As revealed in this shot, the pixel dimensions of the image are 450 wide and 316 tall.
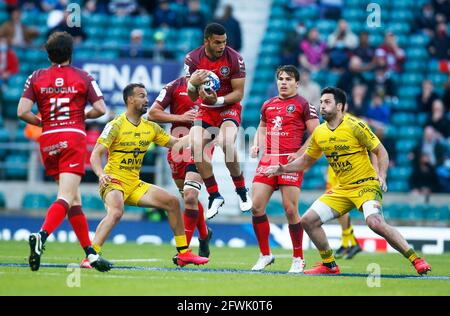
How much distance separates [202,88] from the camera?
13047mm

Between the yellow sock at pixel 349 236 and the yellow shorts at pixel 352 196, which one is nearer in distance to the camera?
the yellow shorts at pixel 352 196

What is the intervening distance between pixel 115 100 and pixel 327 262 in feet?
33.6

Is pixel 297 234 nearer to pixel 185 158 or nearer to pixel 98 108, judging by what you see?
pixel 185 158

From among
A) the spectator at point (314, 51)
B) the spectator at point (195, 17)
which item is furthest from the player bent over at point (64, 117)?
the spectator at point (195, 17)

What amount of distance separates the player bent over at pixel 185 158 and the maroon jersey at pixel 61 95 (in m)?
2.01

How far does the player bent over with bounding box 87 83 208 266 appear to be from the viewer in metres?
13.1

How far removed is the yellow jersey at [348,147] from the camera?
41.9 ft

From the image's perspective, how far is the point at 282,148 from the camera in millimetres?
13656

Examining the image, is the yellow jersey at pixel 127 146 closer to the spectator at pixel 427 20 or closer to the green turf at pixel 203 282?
the green turf at pixel 203 282

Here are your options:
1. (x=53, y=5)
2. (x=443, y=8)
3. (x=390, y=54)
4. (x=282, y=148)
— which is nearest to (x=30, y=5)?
(x=53, y=5)

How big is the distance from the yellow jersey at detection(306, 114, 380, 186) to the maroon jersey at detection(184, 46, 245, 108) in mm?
1355

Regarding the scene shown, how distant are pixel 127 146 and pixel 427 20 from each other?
1323 cm

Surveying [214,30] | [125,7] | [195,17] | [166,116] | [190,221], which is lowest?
[190,221]

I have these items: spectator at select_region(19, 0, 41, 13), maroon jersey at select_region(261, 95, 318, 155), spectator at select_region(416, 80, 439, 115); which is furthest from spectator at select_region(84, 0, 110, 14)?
maroon jersey at select_region(261, 95, 318, 155)
